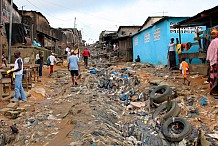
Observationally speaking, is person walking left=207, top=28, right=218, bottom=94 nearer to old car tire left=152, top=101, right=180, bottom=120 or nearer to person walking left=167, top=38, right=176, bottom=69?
old car tire left=152, top=101, right=180, bottom=120

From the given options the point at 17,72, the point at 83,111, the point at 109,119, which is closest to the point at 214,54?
the point at 109,119

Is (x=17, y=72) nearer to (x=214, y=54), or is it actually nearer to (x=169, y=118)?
(x=169, y=118)

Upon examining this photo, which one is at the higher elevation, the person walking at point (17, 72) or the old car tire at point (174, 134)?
the person walking at point (17, 72)

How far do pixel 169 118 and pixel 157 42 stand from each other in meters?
11.5

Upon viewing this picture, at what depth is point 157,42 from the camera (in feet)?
56.7

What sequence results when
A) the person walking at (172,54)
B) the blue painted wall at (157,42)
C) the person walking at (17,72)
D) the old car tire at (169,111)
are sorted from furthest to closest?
1. the blue painted wall at (157,42)
2. the person walking at (172,54)
3. the person walking at (17,72)
4. the old car tire at (169,111)

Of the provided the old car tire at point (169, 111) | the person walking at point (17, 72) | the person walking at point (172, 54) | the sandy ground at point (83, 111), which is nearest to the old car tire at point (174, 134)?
the old car tire at point (169, 111)

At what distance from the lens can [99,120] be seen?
19.9 feet

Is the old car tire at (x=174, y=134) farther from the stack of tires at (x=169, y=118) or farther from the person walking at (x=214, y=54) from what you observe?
the person walking at (x=214, y=54)

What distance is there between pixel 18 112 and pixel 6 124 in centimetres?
87

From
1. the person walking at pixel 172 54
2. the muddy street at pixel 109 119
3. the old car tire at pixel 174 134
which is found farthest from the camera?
the person walking at pixel 172 54

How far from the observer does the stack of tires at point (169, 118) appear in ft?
18.5

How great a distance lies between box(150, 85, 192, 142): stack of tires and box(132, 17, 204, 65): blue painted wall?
20.6ft

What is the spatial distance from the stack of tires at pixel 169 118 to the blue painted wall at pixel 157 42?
6289 mm
